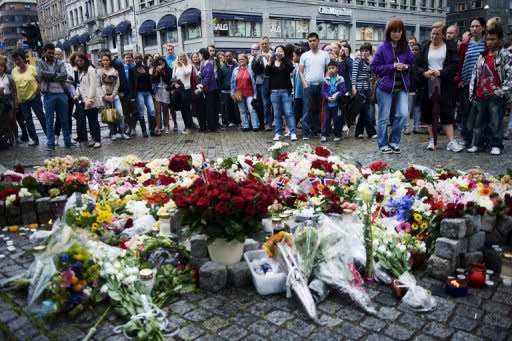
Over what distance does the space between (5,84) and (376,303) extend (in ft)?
32.2

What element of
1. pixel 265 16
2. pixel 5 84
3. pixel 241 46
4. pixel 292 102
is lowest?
pixel 292 102

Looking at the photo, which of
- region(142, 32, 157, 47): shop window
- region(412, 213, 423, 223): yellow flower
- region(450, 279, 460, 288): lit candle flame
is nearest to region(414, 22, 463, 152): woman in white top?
region(412, 213, 423, 223): yellow flower

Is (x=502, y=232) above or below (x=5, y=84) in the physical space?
below

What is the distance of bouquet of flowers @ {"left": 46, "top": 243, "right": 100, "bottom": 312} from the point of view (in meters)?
3.01

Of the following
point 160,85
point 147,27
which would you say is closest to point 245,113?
point 160,85

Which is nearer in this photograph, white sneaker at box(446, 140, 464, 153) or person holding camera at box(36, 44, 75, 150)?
white sneaker at box(446, 140, 464, 153)

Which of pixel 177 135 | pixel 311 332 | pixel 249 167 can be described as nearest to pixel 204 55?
pixel 177 135

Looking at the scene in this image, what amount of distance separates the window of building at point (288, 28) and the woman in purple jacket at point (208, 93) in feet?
91.9

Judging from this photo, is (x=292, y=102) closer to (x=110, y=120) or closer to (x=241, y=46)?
(x=110, y=120)

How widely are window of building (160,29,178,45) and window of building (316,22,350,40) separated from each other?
45.0ft

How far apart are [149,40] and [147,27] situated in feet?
6.26

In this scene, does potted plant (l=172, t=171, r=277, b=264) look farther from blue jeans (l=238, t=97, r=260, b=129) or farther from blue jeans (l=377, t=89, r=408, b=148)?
blue jeans (l=238, t=97, r=260, b=129)

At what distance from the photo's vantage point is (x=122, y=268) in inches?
130

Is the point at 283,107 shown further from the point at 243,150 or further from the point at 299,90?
the point at 243,150
